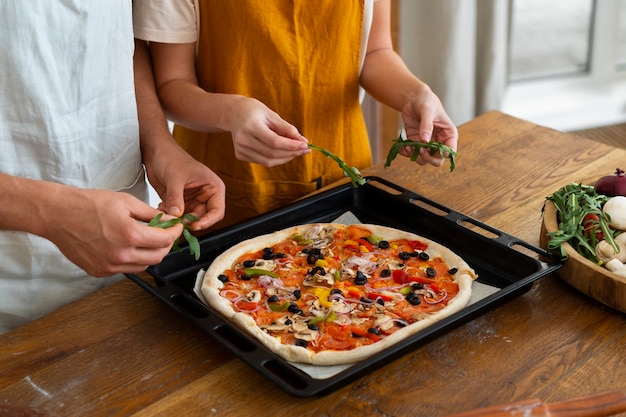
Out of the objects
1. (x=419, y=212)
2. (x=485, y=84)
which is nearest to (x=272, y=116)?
(x=419, y=212)

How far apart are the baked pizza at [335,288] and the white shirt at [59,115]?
0.33 metres

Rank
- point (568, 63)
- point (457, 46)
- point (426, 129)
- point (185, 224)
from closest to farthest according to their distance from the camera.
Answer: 1. point (185, 224)
2. point (426, 129)
3. point (457, 46)
4. point (568, 63)

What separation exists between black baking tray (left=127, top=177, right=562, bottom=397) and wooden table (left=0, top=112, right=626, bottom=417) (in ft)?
0.14

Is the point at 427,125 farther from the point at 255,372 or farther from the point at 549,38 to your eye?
the point at 549,38

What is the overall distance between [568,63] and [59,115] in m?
3.44

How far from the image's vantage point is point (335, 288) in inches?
58.8

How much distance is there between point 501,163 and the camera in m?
2.03

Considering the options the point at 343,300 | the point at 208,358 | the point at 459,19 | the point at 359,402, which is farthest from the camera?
the point at 459,19

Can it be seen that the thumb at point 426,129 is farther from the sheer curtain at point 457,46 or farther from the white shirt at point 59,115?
the sheer curtain at point 457,46

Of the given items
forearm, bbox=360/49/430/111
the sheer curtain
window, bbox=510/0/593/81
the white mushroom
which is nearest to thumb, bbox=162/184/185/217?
forearm, bbox=360/49/430/111

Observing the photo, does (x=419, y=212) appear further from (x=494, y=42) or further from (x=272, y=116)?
(x=494, y=42)

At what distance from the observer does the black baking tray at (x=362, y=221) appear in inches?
48.8

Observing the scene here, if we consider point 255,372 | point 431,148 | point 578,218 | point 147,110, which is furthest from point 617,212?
point 147,110

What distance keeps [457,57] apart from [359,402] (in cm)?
256
